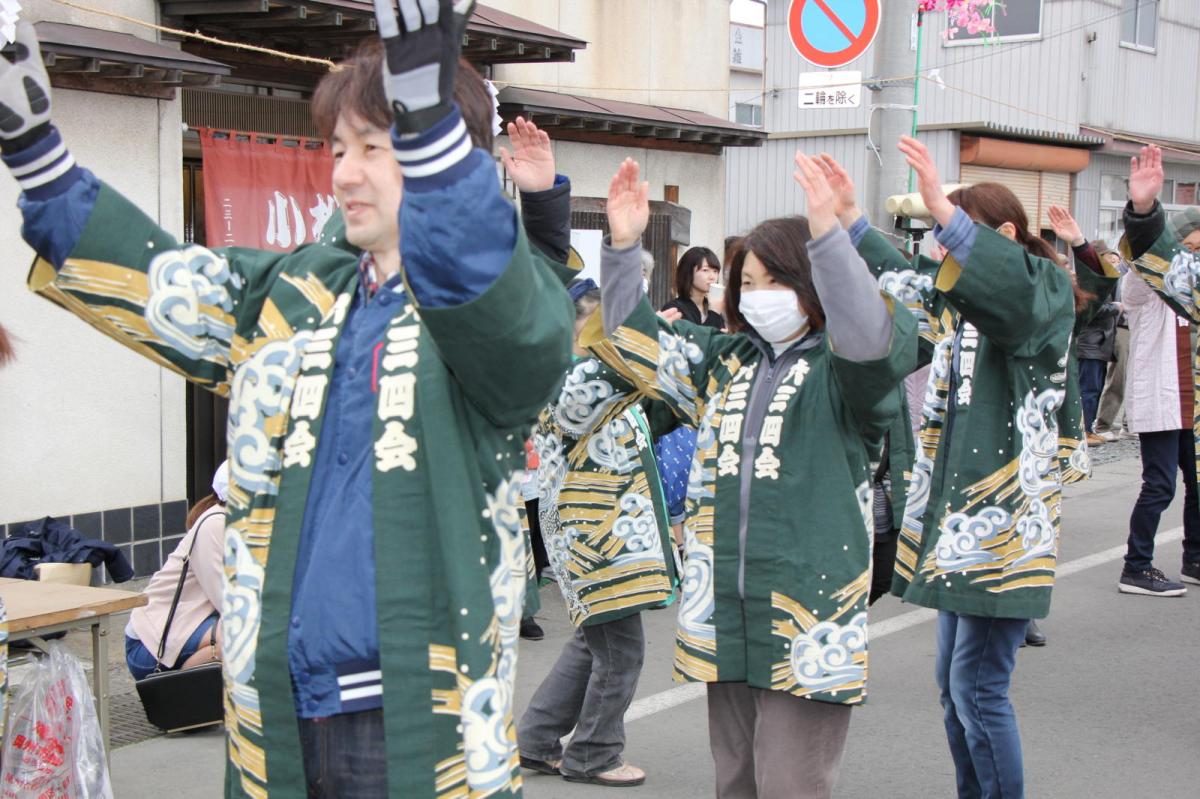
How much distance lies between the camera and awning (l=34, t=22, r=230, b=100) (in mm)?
6961

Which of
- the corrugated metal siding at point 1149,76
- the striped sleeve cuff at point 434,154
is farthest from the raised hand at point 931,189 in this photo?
the corrugated metal siding at point 1149,76

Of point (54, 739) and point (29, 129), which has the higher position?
point (29, 129)

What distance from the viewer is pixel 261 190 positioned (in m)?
8.26

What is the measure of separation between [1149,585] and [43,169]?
7496 millimetres

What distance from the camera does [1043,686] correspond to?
6387 mm

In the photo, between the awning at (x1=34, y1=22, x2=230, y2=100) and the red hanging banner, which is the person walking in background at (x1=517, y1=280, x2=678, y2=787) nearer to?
the awning at (x1=34, y1=22, x2=230, y2=100)

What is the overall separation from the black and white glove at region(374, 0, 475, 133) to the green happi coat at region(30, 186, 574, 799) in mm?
214

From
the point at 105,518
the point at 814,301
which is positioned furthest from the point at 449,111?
the point at 105,518

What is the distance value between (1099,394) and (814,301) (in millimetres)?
12028

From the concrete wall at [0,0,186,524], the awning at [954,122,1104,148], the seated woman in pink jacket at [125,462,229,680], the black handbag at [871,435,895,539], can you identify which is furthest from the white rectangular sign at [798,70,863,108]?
the awning at [954,122,1104,148]

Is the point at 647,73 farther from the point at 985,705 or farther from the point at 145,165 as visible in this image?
the point at 985,705

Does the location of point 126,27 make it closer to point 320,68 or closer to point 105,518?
point 320,68

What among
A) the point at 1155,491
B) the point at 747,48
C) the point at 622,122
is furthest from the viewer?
the point at 747,48

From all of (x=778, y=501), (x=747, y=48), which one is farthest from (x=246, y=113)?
(x=747, y=48)
